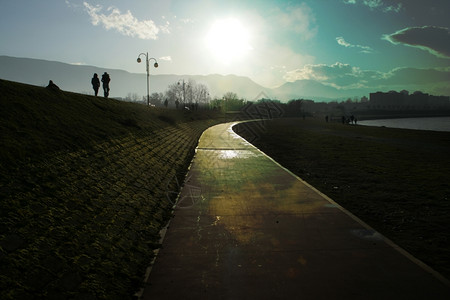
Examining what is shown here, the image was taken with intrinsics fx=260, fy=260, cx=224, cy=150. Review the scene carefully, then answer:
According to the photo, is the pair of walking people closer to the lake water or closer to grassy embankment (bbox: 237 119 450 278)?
grassy embankment (bbox: 237 119 450 278)

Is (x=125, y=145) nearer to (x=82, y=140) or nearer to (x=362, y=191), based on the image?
(x=82, y=140)

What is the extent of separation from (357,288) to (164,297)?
2.51 m

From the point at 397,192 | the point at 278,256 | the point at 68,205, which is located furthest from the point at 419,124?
the point at 68,205

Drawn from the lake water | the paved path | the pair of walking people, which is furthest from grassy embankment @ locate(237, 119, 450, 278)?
the lake water

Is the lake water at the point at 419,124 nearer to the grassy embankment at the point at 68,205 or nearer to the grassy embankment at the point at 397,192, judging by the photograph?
the grassy embankment at the point at 397,192

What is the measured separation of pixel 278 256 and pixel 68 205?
3447 mm

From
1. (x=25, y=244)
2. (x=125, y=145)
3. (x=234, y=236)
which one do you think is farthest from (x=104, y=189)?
(x=125, y=145)

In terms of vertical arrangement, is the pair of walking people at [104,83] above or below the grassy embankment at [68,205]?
above

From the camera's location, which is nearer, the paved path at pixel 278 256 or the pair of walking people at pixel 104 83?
the paved path at pixel 278 256

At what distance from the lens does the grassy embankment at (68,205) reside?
296cm

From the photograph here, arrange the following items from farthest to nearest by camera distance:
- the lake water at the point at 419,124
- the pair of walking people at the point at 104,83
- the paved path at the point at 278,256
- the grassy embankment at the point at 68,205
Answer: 1. the lake water at the point at 419,124
2. the pair of walking people at the point at 104,83
3. the paved path at the point at 278,256
4. the grassy embankment at the point at 68,205

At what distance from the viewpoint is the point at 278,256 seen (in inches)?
164

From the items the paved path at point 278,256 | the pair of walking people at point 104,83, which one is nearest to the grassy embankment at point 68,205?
the paved path at point 278,256

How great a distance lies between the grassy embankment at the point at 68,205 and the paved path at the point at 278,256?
56 cm
